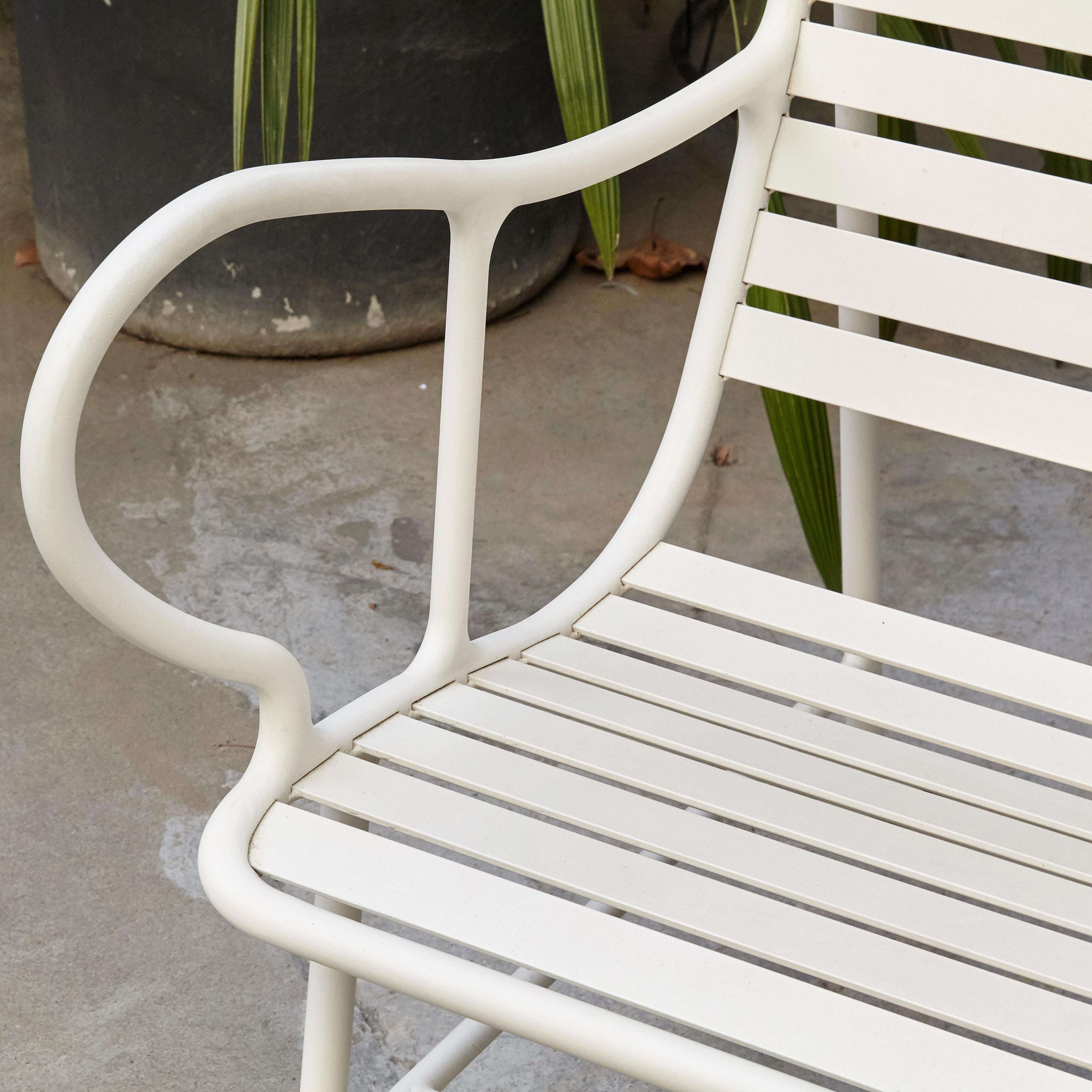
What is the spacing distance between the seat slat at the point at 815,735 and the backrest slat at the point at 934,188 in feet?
1.12

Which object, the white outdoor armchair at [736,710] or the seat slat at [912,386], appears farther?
the seat slat at [912,386]

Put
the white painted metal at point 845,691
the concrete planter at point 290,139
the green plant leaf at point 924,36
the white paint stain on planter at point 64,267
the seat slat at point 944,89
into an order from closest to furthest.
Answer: the white painted metal at point 845,691 → the seat slat at point 944,89 → the green plant leaf at point 924,36 → the concrete planter at point 290,139 → the white paint stain on planter at point 64,267

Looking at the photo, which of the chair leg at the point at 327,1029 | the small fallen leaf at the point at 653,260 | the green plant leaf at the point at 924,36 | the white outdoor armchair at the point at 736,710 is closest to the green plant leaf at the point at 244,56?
the white outdoor armchair at the point at 736,710

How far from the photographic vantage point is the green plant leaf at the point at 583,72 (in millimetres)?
1105

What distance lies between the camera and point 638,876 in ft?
2.28

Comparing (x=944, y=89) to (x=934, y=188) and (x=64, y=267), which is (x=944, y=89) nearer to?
(x=934, y=188)

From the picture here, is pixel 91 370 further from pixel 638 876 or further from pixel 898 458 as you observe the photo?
pixel 898 458

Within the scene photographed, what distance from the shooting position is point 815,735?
83 cm

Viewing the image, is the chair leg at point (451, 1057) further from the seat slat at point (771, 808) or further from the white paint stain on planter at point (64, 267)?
the white paint stain on planter at point (64, 267)

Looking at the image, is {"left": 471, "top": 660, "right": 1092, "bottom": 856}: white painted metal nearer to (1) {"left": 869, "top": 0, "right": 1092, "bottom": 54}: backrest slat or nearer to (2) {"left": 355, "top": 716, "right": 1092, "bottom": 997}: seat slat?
(2) {"left": 355, "top": 716, "right": 1092, "bottom": 997}: seat slat

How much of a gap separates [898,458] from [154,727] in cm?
109

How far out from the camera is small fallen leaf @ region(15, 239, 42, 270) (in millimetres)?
2420

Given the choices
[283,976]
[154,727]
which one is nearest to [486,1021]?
[283,976]

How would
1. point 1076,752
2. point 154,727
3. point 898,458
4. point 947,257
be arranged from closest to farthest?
point 1076,752 → point 947,257 → point 154,727 → point 898,458
